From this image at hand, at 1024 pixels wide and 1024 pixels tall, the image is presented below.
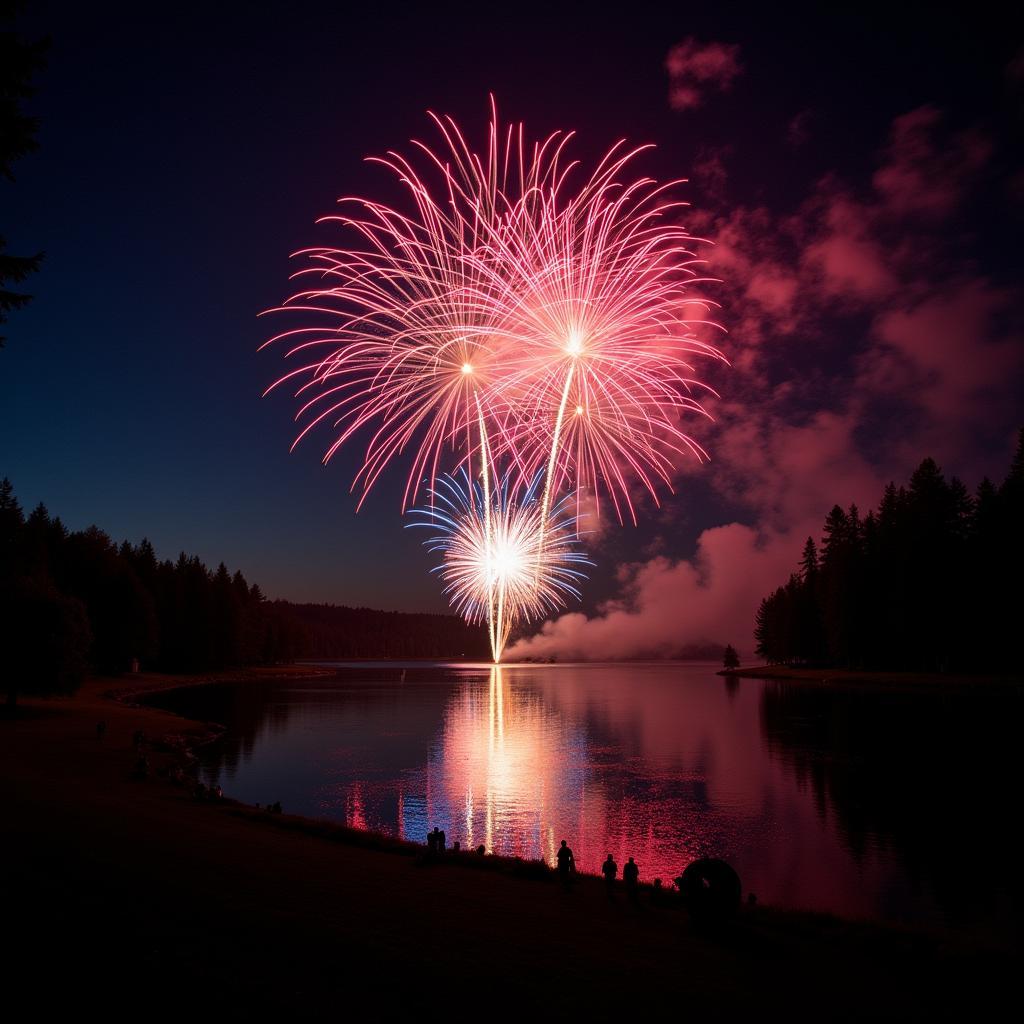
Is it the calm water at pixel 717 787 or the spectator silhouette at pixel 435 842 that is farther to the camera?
the calm water at pixel 717 787

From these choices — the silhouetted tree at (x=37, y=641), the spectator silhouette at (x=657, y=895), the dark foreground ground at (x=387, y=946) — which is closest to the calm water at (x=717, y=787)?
the spectator silhouette at (x=657, y=895)

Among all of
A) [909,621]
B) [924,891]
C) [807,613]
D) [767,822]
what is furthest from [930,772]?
[807,613]

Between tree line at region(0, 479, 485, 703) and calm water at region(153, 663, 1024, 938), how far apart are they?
15.4 metres

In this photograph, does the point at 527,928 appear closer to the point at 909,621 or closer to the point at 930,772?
the point at 930,772

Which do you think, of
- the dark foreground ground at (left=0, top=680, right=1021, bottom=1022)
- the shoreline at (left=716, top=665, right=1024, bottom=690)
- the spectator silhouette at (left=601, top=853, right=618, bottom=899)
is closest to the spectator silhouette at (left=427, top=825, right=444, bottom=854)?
the dark foreground ground at (left=0, top=680, right=1021, bottom=1022)

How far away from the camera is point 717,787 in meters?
43.2

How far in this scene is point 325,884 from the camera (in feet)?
57.8

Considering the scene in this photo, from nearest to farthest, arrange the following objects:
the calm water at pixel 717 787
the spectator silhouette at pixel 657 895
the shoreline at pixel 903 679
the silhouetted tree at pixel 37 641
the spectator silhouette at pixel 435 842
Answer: the spectator silhouette at pixel 657 895 → the spectator silhouette at pixel 435 842 → the calm water at pixel 717 787 → the silhouetted tree at pixel 37 641 → the shoreline at pixel 903 679

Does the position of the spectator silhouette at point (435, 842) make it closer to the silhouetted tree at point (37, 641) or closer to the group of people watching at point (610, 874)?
the group of people watching at point (610, 874)

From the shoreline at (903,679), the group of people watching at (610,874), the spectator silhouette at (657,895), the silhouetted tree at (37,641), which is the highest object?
the silhouetted tree at (37,641)

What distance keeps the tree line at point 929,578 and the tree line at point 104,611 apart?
9184 centimetres

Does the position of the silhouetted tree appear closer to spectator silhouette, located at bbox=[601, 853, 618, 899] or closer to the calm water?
the calm water

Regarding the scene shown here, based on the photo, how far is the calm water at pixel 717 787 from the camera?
88.2 ft

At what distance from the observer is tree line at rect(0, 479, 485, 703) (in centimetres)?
5450
